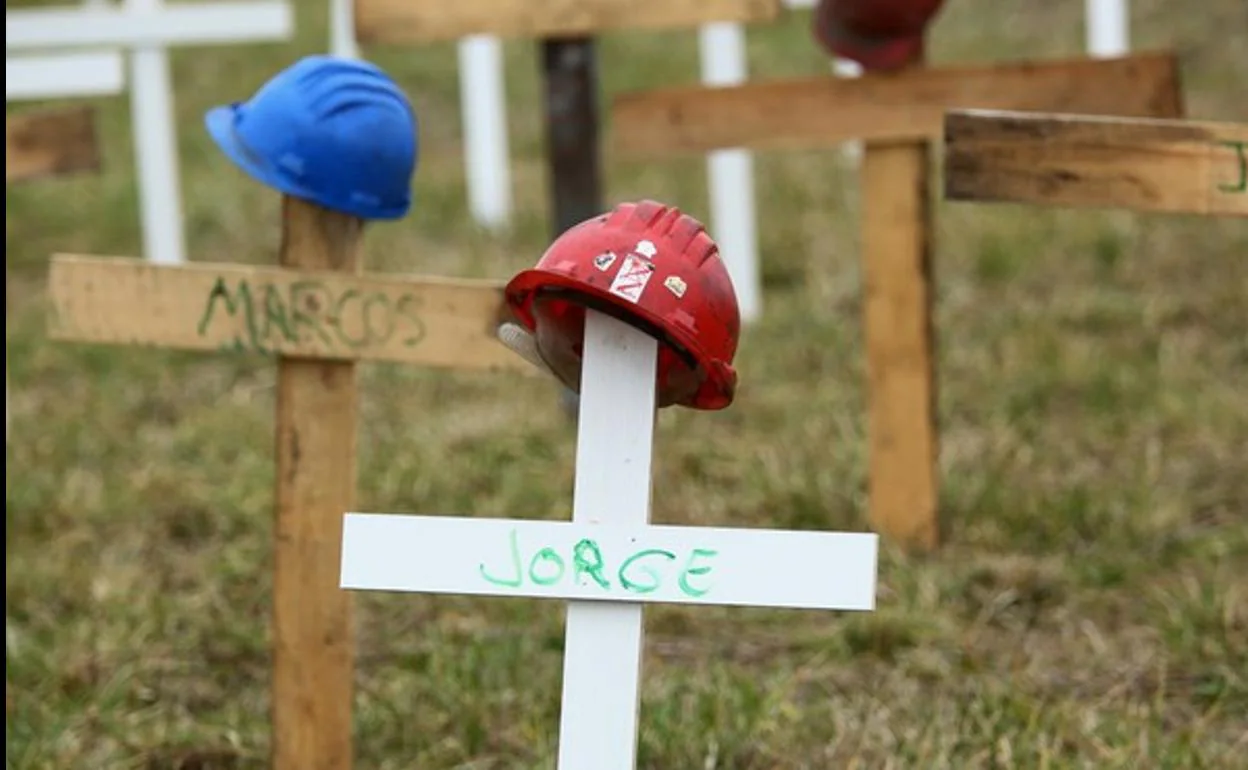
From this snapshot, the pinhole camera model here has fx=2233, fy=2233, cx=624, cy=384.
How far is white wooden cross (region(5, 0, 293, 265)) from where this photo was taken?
5656mm

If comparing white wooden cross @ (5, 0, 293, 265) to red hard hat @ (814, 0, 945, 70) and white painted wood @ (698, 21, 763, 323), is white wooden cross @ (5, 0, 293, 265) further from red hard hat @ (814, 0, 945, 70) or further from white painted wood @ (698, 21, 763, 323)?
red hard hat @ (814, 0, 945, 70)

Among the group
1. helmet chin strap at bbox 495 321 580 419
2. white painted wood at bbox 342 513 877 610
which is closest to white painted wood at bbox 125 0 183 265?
helmet chin strap at bbox 495 321 580 419

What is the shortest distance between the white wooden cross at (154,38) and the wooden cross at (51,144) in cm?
133

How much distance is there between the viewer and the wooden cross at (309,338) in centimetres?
299

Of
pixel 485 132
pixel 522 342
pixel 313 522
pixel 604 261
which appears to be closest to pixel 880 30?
pixel 313 522

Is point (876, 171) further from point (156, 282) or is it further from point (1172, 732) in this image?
point (156, 282)

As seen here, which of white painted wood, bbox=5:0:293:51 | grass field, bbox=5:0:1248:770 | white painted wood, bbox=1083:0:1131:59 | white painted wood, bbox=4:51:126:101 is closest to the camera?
grass field, bbox=5:0:1248:770

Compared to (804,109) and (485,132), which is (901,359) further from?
(485,132)

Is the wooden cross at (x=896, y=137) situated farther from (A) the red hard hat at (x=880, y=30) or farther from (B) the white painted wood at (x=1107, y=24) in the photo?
(B) the white painted wood at (x=1107, y=24)

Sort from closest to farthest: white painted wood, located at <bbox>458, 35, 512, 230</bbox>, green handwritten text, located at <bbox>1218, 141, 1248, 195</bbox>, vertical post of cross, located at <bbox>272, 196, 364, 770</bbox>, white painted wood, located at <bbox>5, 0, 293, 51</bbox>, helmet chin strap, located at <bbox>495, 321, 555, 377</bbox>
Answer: helmet chin strap, located at <bbox>495, 321, 555, 377</bbox>
green handwritten text, located at <bbox>1218, 141, 1248, 195</bbox>
vertical post of cross, located at <bbox>272, 196, 364, 770</bbox>
white painted wood, located at <bbox>5, 0, 293, 51</bbox>
white painted wood, located at <bbox>458, 35, 512, 230</bbox>

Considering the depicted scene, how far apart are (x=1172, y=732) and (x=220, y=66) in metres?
7.21

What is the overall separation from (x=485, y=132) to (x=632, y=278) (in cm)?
495

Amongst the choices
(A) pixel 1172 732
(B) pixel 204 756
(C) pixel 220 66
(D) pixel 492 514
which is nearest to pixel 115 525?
(D) pixel 492 514

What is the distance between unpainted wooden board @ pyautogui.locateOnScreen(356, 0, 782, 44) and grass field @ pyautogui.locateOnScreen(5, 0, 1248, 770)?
1.01 meters
